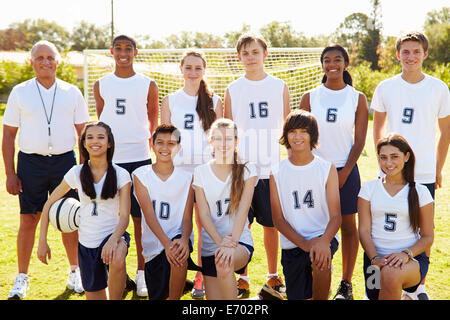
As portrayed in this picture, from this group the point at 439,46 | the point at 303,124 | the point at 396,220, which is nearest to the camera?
the point at 396,220

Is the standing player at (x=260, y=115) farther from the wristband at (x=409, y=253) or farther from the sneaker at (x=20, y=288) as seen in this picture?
the sneaker at (x=20, y=288)

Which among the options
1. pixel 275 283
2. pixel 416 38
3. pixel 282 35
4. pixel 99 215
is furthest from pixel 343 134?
pixel 282 35

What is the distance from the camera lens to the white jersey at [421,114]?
3.68 meters

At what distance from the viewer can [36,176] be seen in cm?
387

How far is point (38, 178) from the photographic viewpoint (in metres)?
3.88

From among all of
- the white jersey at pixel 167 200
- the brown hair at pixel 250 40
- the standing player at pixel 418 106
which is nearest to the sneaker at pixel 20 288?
the white jersey at pixel 167 200

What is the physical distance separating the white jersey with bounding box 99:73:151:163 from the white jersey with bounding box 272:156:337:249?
137 cm

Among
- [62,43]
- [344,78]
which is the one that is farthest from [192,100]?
[62,43]

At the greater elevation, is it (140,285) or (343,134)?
(343,134)

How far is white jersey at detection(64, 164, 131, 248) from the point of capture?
332 centimetres

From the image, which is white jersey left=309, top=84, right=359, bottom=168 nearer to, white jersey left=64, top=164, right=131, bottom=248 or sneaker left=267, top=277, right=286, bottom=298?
sneaker left=267, top=277, right=286, bottom=298

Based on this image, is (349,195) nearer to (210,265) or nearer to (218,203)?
(218,203)

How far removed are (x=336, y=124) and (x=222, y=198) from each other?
115 cm

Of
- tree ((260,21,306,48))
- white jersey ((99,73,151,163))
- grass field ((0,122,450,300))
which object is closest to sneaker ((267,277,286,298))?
grass field ((0,122,450,300))
